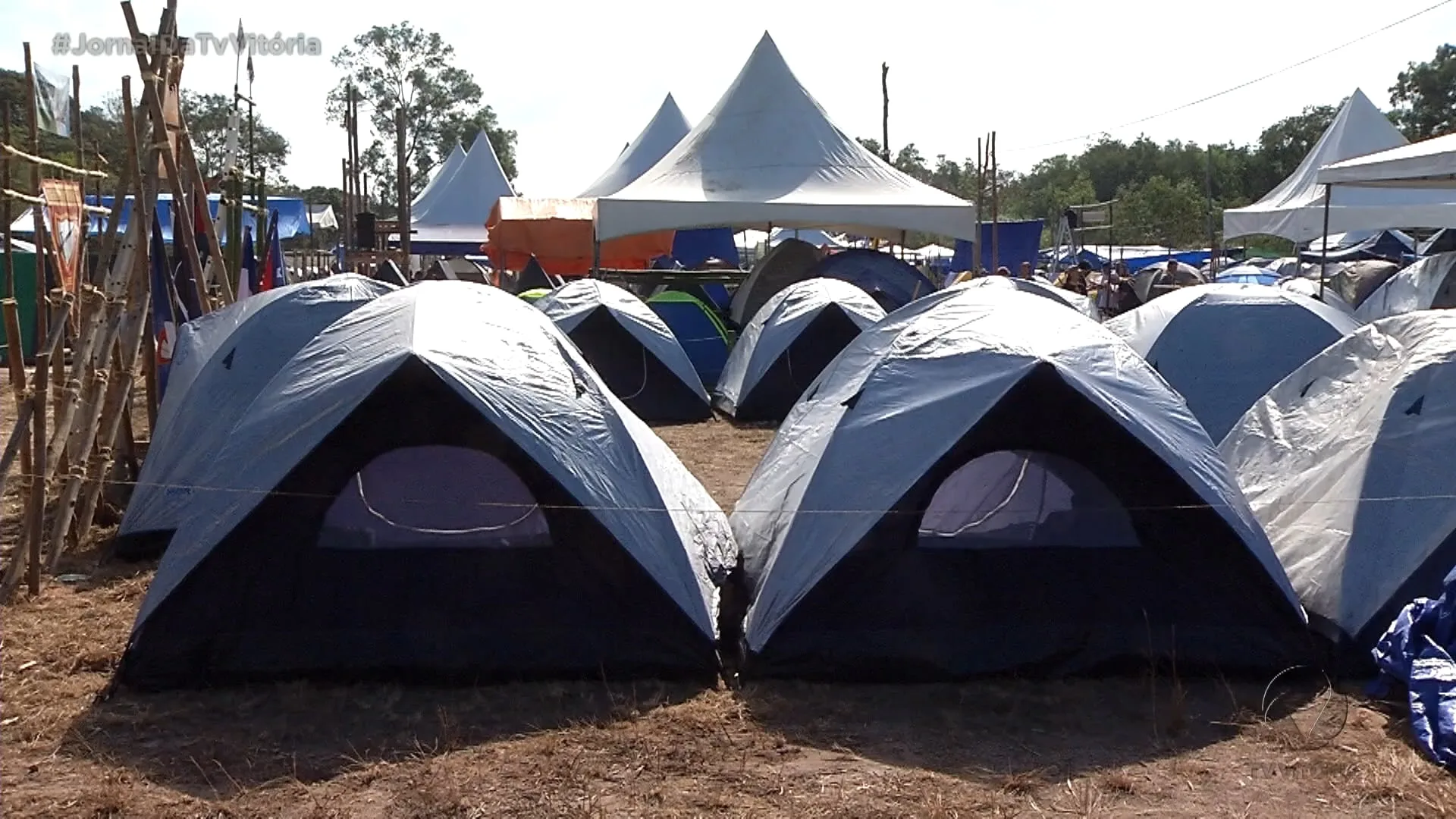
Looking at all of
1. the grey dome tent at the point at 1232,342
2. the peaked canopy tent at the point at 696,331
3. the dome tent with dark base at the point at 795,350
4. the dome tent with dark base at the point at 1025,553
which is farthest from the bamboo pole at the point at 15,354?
the peaked canopy tent at the point at 696,331

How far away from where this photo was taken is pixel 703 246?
3105 centimetres

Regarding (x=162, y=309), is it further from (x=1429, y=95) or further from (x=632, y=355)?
(x=1429, y=95)

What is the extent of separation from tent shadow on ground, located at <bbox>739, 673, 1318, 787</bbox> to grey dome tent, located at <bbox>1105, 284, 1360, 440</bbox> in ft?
13.6

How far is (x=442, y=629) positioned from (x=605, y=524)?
0.77 m

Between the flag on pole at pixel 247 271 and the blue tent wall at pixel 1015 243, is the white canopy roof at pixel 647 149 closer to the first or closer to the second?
the blue tent wall at pixel 1015 243

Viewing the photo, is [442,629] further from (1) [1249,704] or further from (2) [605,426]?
(1) [1249,704]

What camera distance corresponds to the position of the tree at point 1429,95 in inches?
1972

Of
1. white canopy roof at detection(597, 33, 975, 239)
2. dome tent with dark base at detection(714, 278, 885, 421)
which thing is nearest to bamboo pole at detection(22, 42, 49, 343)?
dome tent with dark base at detection(714, 278, 885, 421)

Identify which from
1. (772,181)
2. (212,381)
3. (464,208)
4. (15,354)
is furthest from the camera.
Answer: (464,208)

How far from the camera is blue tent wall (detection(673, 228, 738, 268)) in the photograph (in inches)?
1207

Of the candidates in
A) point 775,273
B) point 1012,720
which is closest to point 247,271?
point 1012,720

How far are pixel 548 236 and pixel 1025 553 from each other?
1675 centimetres

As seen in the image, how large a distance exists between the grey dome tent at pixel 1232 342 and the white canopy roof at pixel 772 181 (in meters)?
7.69

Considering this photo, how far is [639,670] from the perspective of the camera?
5.18m
